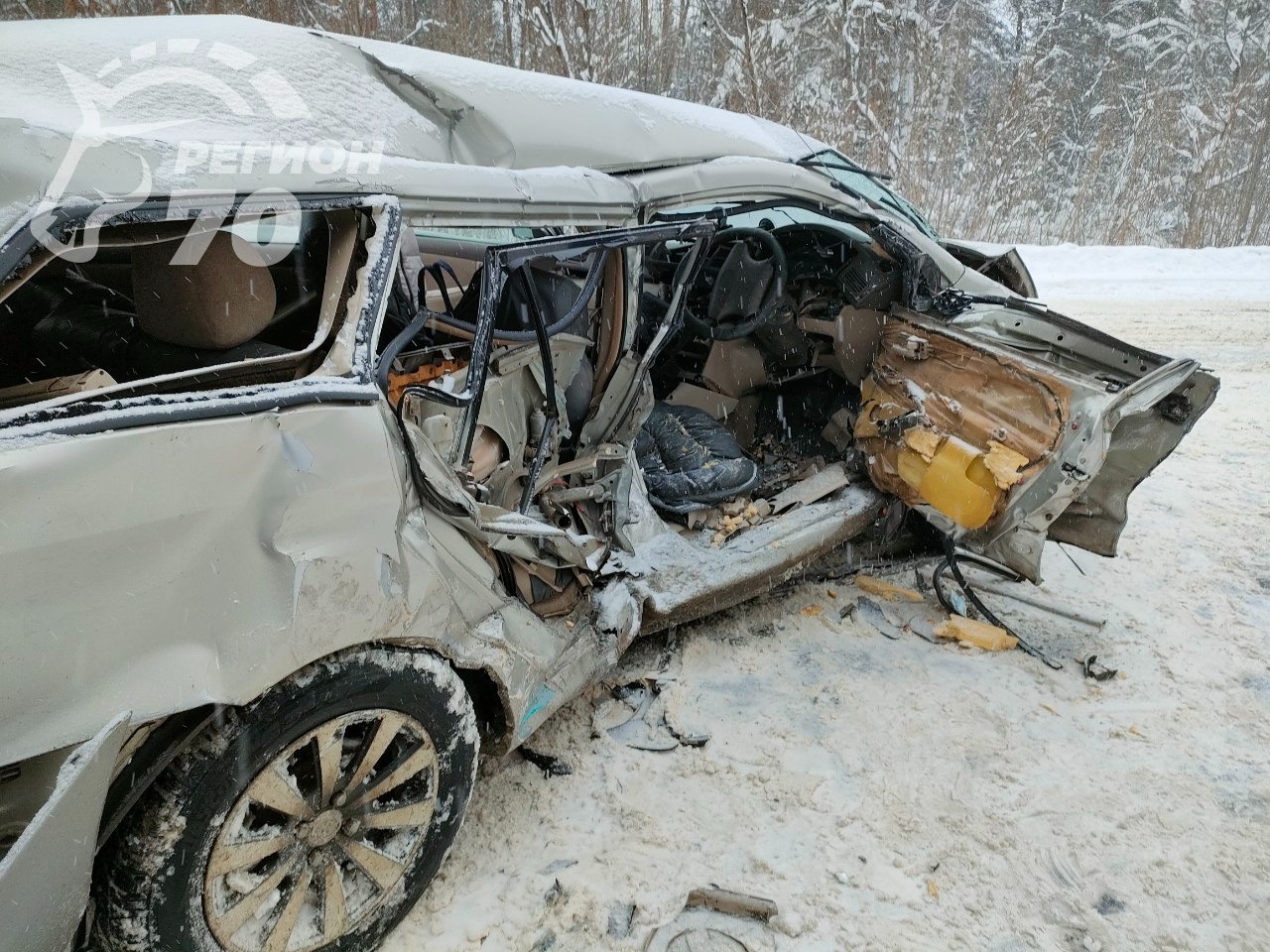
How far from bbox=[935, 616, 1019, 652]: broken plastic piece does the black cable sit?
48 mm

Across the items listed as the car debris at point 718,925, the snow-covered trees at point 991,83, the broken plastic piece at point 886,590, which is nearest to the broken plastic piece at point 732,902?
the car debris at point 718,925

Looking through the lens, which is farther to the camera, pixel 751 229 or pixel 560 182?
pixel 751 229

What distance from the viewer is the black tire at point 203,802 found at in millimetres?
1398

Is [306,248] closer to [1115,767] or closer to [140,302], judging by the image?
[140,302]

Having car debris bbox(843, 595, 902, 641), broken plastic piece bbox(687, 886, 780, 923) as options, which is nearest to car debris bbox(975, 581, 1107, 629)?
car debris bbox(843, 595, 902, 641)

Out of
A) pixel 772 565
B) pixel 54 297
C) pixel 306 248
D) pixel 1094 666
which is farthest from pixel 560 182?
pixel 1094 666

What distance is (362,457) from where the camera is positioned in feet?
5.14

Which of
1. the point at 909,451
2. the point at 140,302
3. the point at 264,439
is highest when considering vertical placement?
the point at 140,302

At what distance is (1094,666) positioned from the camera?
3.06m

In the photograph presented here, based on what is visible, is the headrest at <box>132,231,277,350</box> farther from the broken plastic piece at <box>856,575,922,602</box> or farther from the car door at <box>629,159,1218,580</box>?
the broken plastic piece at <box>856,575,922,602</box>

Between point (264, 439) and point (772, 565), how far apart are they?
2.09m

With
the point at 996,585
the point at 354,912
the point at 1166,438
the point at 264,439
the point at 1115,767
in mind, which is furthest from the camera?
the point at 996,585

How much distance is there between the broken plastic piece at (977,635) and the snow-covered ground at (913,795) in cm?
8

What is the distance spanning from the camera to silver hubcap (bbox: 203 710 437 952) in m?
1.53
